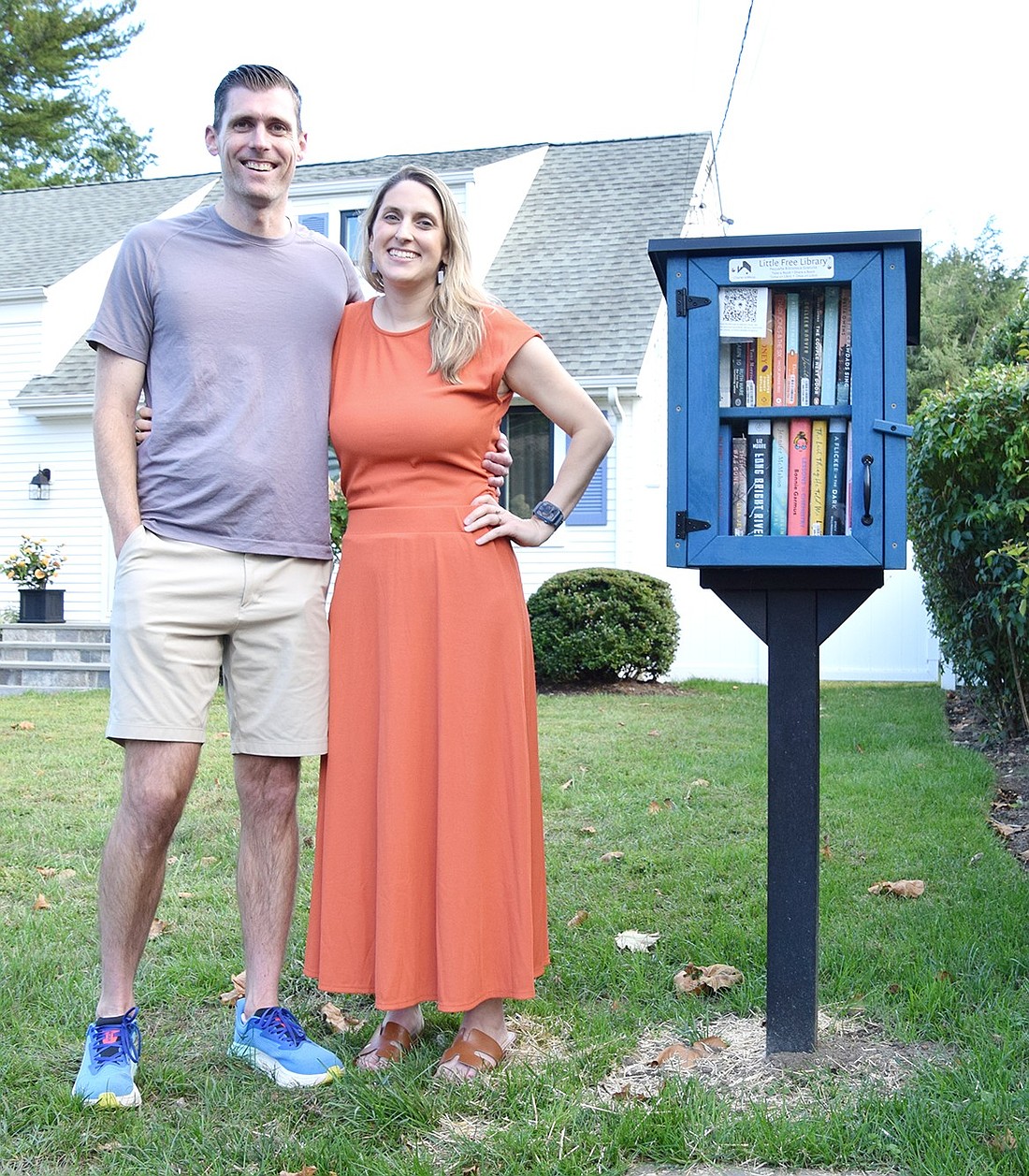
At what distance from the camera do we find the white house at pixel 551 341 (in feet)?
43.1

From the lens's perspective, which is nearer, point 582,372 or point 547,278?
point 582,372

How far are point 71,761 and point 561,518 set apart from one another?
4.92m

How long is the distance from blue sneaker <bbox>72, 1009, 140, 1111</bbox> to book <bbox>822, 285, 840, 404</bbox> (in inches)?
84.5

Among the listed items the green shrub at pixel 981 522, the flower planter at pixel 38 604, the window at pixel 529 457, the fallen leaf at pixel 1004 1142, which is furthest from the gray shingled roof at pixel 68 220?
the fallen leaf at pixel 1004 1142

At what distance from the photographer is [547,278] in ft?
47.6

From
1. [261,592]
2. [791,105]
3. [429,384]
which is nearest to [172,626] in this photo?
[261,592]

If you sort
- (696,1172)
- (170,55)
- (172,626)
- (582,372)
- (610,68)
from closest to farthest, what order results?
(696,1172)
(172,626)
(582,372)
(610,68)
(170,55)

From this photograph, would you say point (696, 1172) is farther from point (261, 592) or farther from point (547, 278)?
point (547, 278)

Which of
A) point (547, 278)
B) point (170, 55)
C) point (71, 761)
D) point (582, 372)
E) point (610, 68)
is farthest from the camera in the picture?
point (170, 55)

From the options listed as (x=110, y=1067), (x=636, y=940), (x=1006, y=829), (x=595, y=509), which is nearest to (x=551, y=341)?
(x=595, y=509)

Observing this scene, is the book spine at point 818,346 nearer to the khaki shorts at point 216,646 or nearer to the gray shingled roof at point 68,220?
the khaki shorts at point 216,646

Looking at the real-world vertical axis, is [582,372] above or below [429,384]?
above

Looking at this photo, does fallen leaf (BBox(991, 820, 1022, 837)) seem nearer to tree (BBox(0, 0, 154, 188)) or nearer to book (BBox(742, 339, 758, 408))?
book (BBox(742, 339, 758, 408))

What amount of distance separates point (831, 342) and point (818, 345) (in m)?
0.03
